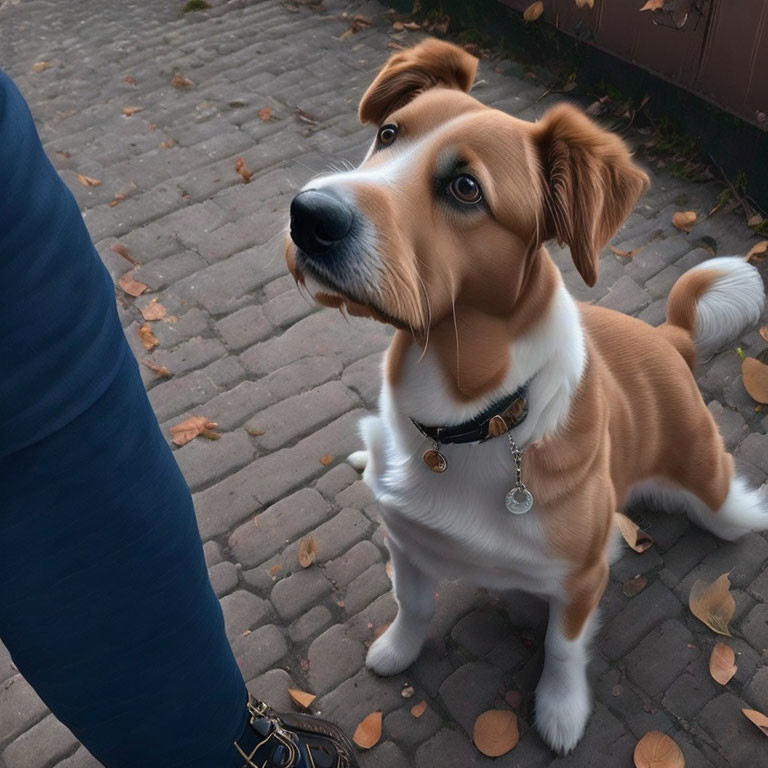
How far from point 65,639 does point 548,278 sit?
1.41 meters

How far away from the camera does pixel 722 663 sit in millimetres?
2787

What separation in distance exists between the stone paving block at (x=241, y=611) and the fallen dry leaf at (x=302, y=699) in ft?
1.06

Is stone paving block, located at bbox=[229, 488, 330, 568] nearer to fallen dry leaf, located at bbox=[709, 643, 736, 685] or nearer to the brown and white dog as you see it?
the brown and white dog

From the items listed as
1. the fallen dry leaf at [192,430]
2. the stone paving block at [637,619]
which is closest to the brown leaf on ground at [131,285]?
the fallen dry leaf at [192,430]

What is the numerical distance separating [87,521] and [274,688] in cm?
149

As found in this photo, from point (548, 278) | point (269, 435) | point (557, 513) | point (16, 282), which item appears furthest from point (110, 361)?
point (269, 435)

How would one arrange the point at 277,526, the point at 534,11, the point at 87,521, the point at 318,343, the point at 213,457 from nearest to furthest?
the point at 87,521, the point at 277,526, the point at 213,457, the point at 318,343, the point at 534,11

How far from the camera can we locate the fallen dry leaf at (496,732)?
262cm

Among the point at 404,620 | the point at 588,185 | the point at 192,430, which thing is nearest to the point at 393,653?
the point at 404,620

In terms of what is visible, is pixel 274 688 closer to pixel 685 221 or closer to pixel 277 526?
pixel 277 526

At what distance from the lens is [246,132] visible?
552 cm

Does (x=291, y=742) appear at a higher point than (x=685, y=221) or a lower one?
higher

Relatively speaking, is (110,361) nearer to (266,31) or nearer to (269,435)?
(269,435)

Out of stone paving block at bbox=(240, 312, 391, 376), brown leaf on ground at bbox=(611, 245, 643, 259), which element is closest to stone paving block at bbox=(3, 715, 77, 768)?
stone paving block at bbox=(240, 312, 391, 376)
